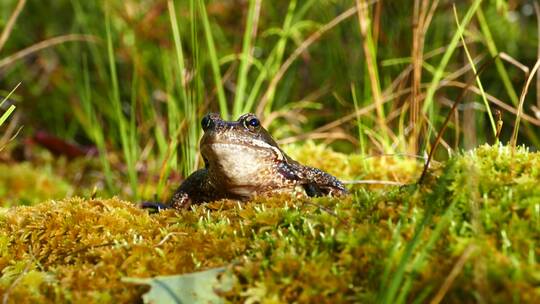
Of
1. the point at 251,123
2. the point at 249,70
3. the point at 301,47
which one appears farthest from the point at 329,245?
the point at 249,70

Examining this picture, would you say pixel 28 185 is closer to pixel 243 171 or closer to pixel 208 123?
pixel 208 123

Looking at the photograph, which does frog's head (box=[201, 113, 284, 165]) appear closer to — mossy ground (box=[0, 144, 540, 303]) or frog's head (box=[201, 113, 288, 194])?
→ frog's head (box=[201, 113, 288, 194])

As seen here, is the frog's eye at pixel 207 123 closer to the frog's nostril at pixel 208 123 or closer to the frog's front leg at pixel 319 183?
the frog's nostril at pixel 208 123

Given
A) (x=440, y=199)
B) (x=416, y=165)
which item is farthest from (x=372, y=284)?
(x=416, y=165)

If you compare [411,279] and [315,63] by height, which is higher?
[315,63]

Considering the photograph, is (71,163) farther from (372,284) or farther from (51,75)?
(372,284)

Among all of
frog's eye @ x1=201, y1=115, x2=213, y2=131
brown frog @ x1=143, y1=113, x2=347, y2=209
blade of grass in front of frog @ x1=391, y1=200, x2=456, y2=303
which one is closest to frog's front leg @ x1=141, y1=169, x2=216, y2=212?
brown frog @ x1=143, y1=113, x2=347, y2=209
